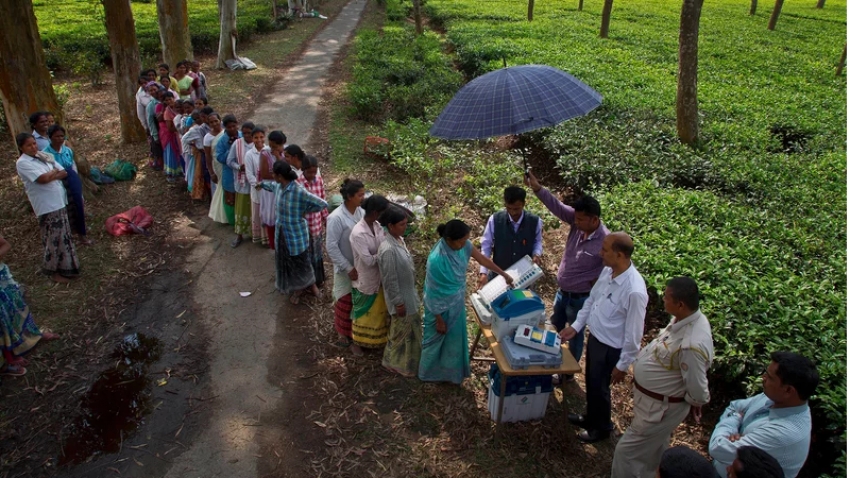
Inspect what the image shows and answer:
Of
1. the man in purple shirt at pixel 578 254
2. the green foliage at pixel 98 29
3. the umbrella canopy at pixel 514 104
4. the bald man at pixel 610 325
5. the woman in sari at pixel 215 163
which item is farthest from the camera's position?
the green foliage at pixel 98 29

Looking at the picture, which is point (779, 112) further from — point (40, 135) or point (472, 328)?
point (40, 135)

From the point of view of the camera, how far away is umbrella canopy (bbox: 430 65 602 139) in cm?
409

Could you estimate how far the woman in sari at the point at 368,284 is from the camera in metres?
4.53

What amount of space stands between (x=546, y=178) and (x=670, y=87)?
17.5 ft

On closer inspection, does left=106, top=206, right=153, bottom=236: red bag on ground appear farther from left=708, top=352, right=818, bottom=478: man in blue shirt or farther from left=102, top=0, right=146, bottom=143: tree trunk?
left=708, top=352, right=818, bottom=478: man in blue shirt

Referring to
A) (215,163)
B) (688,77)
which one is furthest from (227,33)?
(688,77)

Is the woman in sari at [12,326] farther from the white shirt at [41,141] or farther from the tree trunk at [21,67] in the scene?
the tree trunk at [21,67]

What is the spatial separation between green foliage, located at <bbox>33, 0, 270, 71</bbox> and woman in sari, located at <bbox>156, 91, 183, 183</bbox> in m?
8.54

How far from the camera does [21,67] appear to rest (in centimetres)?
749

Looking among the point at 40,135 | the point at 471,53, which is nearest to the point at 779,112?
the point at 471,53

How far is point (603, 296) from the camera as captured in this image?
3861 mm

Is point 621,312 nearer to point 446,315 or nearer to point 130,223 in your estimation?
point 446,315

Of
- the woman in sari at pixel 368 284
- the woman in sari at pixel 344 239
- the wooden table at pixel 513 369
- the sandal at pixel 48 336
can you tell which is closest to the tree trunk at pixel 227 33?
the sandal at pixel 48 336

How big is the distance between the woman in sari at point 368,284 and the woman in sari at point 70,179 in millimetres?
4091
